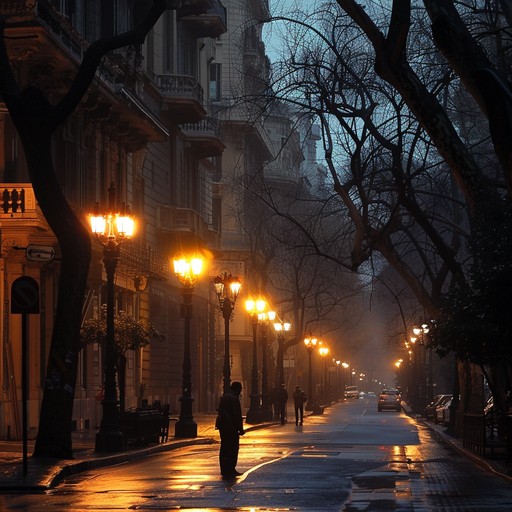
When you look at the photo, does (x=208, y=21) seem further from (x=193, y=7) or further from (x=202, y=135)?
(x=202, y=135)

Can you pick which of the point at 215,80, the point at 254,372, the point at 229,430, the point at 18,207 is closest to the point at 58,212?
the point at 229,430

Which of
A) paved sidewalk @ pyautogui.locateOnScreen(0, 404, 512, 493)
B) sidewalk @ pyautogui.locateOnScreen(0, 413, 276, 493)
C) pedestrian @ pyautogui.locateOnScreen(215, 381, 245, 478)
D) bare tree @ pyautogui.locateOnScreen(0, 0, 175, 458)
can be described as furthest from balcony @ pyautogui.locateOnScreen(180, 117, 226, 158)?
pedestrian @ pyautogui.locateOnScreen(215, 381, 245, 478)

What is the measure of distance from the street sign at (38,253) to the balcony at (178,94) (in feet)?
72.3

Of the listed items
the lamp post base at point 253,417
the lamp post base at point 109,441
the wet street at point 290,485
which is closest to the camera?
the wet street at point 290,485

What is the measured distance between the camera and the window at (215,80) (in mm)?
89188

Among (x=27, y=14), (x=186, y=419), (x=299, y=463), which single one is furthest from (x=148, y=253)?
(x=299, y=463)

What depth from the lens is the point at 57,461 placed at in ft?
79.5

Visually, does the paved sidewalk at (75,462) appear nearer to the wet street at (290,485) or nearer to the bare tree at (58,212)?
the wet street at (290,485)

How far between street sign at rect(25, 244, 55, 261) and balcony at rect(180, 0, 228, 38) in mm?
27395

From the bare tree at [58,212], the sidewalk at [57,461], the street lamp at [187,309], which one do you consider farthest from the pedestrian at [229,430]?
the street lamp at [187,309]

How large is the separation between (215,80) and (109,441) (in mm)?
61029

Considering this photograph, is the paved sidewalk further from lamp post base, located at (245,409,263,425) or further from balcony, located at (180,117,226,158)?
balcony, located at (180,117,226,158)

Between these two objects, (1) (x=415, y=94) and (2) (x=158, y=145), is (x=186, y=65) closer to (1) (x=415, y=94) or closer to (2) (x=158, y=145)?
(2) (x=158, y=145)

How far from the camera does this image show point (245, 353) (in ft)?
296
